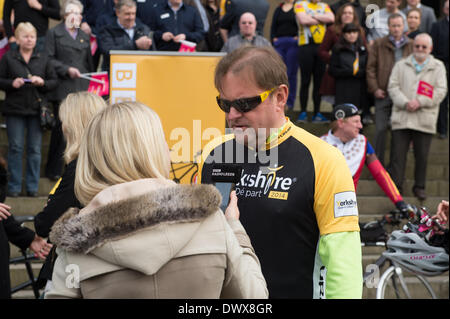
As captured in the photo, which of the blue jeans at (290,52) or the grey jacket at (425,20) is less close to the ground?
the grey jacket at (425,20)

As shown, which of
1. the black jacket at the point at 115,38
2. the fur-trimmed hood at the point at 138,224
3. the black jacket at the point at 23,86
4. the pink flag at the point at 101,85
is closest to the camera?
the fur-trimmed hood at the point at 138,224

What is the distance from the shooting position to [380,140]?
9.78 meters

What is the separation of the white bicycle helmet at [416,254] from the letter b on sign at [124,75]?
265 cm

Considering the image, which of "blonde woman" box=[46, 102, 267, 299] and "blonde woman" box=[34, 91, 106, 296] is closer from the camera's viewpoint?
"blonde woman" box=[46, 102, 267, 299]

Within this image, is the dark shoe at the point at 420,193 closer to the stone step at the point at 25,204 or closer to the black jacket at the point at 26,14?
the stone step at the point at 25,204

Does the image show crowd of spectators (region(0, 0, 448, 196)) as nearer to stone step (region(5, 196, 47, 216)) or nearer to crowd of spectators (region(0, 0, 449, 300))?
crowd of spectators (region(0, 0, 449, 300))

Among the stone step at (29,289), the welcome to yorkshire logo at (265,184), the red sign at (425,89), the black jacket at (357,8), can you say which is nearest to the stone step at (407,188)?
the red sign at (425,89)

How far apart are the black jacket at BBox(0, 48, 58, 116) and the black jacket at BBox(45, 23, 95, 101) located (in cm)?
17

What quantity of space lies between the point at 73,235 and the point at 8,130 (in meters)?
6.23

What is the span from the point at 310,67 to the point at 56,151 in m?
3.79

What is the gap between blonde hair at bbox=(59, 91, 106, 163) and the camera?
4.51m

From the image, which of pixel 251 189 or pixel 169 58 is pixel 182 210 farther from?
pixel 169 58

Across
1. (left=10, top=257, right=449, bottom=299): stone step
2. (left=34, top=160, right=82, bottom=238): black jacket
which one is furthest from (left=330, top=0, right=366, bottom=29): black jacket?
(left=34, top=160, right=82, bottom=238): black jacket

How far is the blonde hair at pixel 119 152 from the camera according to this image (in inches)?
94.5
